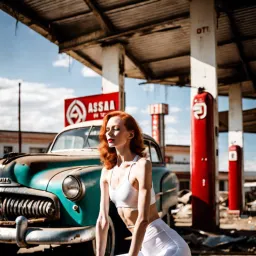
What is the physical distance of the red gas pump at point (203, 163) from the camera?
27.8 feet

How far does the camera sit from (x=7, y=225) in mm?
4684

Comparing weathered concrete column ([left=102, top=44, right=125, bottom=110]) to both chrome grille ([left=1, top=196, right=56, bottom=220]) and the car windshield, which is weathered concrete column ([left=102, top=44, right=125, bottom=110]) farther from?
chrome grille ([left=1, top=196, right=56, bottom=220])

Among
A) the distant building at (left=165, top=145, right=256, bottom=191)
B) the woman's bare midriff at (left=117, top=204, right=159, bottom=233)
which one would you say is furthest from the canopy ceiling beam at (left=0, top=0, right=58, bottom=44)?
the distant building at (left=165, top=145, right=256, bottom=191)

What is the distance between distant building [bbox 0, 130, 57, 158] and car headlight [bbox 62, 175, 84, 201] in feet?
92.8

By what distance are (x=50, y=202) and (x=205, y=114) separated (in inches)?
187

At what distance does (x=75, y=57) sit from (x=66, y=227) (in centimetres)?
889

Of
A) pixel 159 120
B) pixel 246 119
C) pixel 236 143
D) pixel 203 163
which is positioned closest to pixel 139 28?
pixel 203 163

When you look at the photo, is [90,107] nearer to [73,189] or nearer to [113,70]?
[113,70]

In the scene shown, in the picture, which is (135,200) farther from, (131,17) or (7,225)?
(131,17)

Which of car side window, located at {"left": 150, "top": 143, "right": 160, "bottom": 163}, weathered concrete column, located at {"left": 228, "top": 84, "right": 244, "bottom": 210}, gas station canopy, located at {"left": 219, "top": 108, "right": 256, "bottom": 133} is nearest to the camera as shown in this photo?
car side window, located at {"left": 150, "top": 143, "right": 160, "bottom": 163}

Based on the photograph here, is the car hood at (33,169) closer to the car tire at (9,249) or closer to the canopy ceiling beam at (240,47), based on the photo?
the car tire at (9,249)

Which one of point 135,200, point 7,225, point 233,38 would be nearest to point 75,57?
point 233,38

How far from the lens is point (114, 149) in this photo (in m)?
2.49

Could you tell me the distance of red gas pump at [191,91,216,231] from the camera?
846cm
